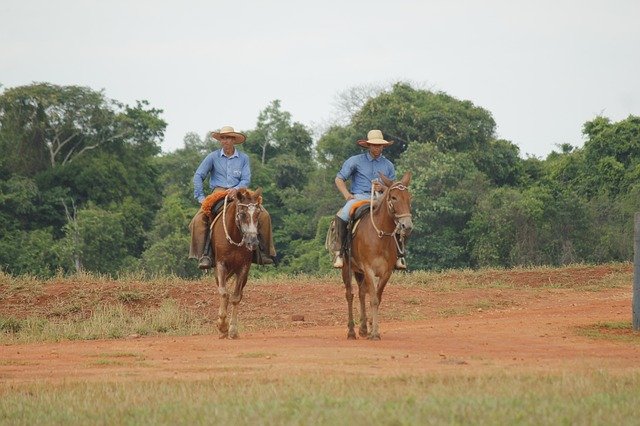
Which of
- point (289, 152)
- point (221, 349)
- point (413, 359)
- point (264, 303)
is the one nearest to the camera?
point (413, 359)

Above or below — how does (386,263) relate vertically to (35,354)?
above

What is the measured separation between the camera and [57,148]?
55438 millimetres

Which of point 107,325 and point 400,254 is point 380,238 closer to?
point 400,254

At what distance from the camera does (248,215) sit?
1642 centimetres

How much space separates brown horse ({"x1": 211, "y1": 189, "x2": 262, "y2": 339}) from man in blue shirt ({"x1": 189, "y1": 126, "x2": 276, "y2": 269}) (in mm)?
180

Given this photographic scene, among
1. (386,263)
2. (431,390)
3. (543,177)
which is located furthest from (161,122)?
(431,390)

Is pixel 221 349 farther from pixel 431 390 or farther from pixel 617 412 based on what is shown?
pixel 617 412

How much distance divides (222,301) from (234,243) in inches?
31.7

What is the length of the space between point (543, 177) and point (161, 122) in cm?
1953

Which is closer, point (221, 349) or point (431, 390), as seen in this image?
point (431, 390)

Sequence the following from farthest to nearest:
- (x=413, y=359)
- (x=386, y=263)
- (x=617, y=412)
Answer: (x=386, y=263), (x=413, y=359), (x=617, y=412)

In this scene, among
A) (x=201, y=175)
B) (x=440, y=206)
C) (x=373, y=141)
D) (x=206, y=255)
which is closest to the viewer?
(x=373, y=141)

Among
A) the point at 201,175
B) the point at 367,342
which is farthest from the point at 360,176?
the point at 367,342

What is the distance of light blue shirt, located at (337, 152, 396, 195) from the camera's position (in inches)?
660
